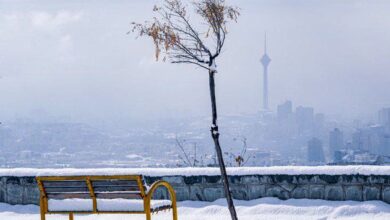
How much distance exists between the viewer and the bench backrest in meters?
9.70

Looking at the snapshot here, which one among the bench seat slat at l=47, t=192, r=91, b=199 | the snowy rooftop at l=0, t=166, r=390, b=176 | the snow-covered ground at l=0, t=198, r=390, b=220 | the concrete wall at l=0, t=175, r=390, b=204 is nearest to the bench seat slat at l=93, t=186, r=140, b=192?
the bench seat slat at l=47, t=192, r=91, b=199

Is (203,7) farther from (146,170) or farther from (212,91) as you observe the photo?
(146,170)

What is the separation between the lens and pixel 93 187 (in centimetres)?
991

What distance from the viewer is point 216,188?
12719 millimetres

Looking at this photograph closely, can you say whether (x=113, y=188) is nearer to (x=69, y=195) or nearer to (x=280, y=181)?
(x=69, y=195)

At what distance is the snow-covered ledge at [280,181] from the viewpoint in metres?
12.2

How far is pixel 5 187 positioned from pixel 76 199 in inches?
142

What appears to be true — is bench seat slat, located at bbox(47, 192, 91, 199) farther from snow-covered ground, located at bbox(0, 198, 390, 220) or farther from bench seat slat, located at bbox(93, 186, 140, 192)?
snow-covered ground, located at bbox(0, 198, 390, 220)

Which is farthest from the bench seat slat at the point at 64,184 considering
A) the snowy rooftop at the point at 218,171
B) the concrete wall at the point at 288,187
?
the concrete wall at the point at 288,187

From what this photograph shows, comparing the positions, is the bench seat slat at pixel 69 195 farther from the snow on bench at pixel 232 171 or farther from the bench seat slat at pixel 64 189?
the snow on bench at pixel 232 171

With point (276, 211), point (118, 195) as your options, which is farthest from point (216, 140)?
point (276, 211)

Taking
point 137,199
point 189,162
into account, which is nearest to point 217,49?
point 137,199

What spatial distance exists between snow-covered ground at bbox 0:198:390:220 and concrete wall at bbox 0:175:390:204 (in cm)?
10

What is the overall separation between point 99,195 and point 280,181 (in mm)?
3386
